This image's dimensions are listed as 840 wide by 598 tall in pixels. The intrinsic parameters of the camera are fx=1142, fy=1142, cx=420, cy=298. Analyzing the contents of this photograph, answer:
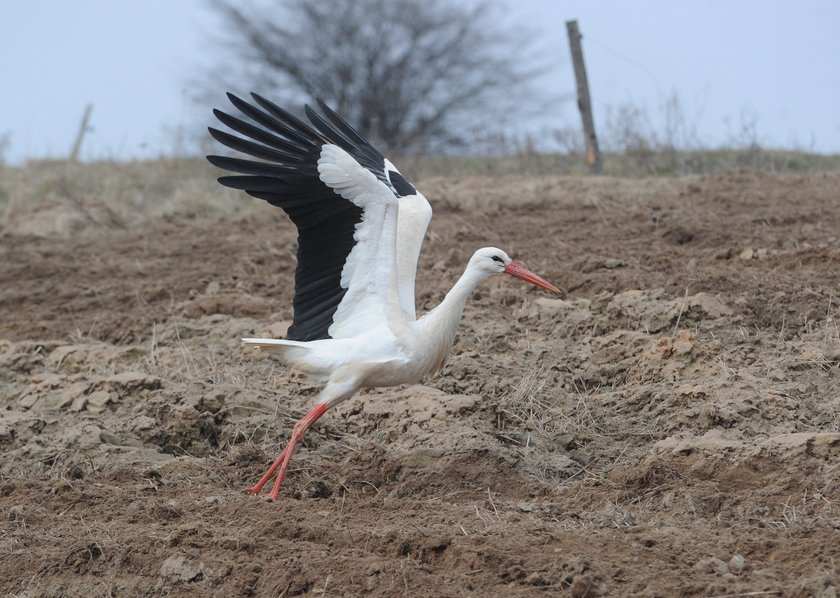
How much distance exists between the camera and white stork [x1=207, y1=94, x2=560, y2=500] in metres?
5.59

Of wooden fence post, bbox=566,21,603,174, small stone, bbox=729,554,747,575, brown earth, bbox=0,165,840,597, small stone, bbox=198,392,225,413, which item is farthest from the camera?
wooden fence post, bbox=566,21,603,174

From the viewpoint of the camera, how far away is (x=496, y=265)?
618 cm

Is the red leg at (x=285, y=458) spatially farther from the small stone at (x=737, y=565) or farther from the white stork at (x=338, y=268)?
the small stone at (x=737, y=565)

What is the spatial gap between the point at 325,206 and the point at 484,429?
1.47 m

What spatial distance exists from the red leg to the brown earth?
5.1 inches

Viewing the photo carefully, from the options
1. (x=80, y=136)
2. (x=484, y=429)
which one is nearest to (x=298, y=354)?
(x=484, y=429)

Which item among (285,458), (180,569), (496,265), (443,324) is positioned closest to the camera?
(180,569)

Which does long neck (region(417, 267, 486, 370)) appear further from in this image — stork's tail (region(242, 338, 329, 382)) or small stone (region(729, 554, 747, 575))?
small stone (region(729, 554, 747, 575))

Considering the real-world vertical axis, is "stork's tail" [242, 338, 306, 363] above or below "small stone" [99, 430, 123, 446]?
above

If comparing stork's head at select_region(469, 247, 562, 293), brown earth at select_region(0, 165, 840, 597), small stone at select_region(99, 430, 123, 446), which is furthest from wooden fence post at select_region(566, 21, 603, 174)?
small stone at select_region(99, 430, 123, 446)

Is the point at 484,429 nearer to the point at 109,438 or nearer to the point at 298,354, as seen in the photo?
the point at 298,354

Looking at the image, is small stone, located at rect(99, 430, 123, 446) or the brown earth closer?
the brown earth

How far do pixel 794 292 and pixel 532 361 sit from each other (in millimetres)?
1839

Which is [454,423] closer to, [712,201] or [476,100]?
[712,201]
